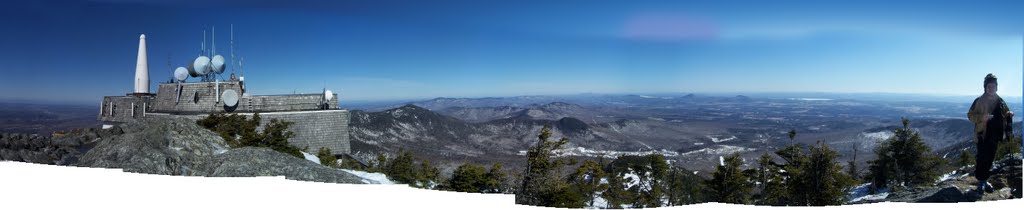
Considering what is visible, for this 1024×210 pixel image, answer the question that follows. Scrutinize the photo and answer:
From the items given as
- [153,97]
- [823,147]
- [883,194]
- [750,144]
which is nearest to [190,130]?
[153,97]

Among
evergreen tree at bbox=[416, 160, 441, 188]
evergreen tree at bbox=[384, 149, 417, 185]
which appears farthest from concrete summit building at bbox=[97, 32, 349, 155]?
evergreen tree at bbox=[416, 160, 441, 188]

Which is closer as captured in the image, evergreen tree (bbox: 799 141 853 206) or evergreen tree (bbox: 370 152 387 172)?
evergreen tree (bbox: 799 141 853 206)

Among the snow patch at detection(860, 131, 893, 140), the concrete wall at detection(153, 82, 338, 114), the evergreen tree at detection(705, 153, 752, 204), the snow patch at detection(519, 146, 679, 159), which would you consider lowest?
the evergreen tree at detection(705, 153, 752, 204)

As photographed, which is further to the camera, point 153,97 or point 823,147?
point 153,97

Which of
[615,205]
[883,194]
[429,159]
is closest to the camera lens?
[615,205]

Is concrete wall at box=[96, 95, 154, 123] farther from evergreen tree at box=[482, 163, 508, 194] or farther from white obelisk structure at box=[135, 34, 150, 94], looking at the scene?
evergreen tree at box=[482, 163, 508, 194]

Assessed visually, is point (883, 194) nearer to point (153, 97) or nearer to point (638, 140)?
point (638, 140)

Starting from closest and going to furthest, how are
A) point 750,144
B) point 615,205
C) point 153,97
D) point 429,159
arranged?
point 615,205 → point 750,144 → point 429,159 → point 153,97

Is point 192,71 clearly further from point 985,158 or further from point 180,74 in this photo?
point 985,158
